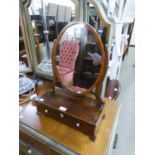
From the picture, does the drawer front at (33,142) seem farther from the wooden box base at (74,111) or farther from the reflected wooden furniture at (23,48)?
the reflected wooden furniture at (23,48)

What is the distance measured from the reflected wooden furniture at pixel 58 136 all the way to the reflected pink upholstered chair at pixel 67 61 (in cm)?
26

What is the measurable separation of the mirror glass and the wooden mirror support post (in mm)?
21

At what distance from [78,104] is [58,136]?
0.19 meters

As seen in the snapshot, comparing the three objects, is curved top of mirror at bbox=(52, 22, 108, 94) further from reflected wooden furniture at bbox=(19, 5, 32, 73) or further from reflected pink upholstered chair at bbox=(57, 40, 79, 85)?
reflected wooden furniture at bbox=(19, 5, 32, 73)

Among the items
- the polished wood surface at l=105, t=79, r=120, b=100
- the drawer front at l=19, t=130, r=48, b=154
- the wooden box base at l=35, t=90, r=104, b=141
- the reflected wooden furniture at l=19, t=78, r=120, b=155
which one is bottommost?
the drawer front at l=19, t=130, r=48, b=154

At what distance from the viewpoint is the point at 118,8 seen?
43.6 inches

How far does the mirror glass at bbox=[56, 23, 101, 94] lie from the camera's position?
661 mm

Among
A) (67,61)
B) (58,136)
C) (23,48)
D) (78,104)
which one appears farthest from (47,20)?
(58,136)

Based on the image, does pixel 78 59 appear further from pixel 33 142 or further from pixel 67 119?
pixel 33 142

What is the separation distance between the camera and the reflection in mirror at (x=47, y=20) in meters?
0.90

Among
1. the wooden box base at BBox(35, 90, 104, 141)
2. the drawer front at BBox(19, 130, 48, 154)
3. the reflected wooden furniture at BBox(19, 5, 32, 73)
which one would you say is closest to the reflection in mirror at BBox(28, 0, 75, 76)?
the reflected wooden furniture at BBox(19, 5, 32, 73)
